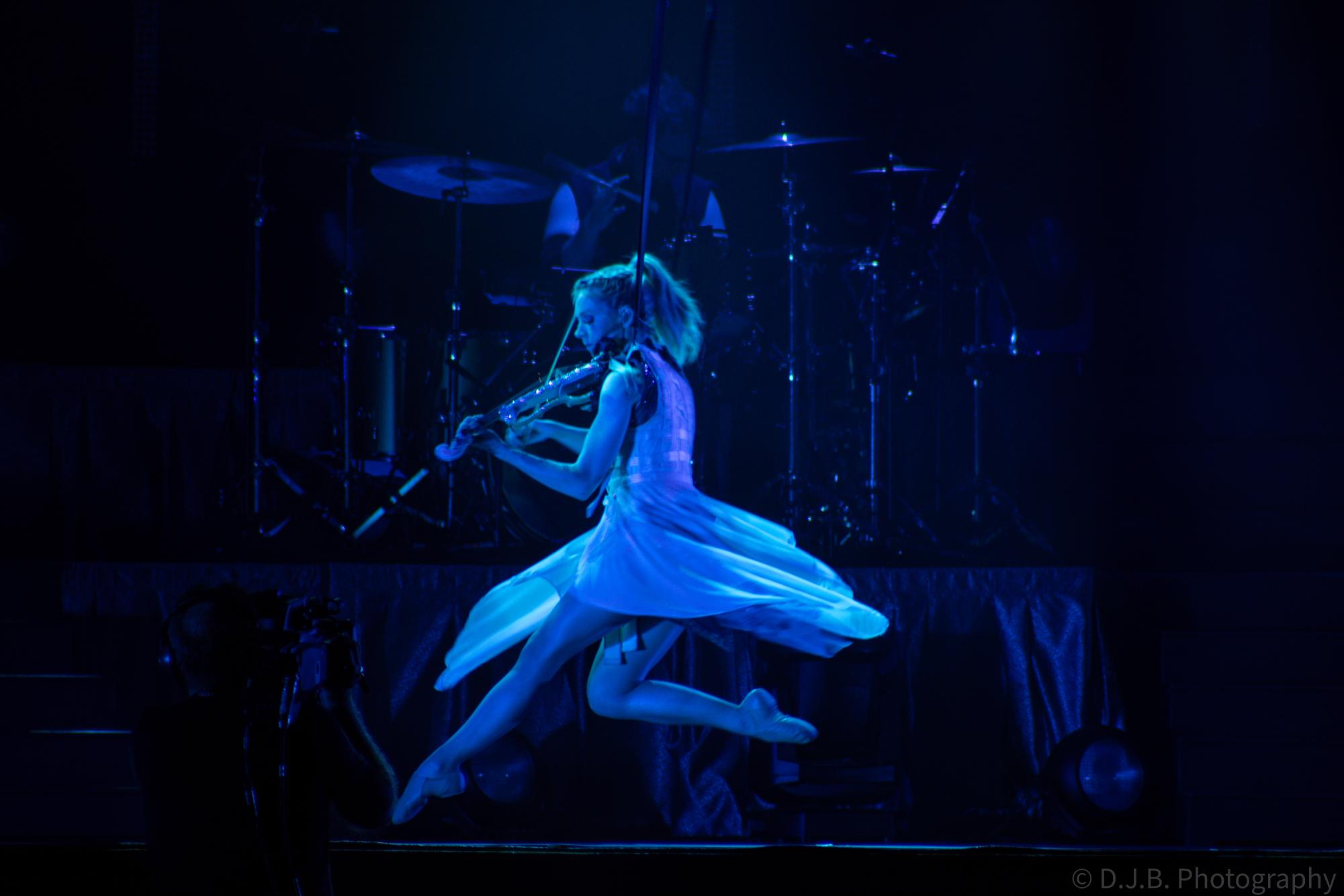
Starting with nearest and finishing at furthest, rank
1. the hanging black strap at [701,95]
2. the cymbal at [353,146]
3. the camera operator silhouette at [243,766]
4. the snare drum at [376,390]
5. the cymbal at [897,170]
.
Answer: the camera operator silhouette at [243,766] → the hanging black strap at [701,95] → the cymbal at [353,146] → the snare drum at [376,390] → the cymbal at [897,170]

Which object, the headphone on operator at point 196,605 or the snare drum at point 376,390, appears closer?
the headphone on operator at point 196,605

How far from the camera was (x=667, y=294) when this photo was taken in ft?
15.6

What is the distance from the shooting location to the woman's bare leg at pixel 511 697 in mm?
4480

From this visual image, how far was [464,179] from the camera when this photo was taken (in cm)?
616

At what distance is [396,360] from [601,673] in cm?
227

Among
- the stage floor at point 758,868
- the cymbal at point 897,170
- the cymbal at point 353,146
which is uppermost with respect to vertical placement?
the cymbal at point 353,146

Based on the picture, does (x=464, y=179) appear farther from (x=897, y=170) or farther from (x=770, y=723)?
Answer: (x=770, y=723)

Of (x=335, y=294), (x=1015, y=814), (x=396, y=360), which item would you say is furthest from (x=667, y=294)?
(x=335, y=294)

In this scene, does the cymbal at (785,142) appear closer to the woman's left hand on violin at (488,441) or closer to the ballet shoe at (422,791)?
the woman's left hand on violin at (488,441)

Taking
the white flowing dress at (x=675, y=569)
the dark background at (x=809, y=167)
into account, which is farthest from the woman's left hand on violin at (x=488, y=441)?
the dark background at (x=809, y=167)

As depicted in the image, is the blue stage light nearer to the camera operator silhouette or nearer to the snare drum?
the camera operator silhouette

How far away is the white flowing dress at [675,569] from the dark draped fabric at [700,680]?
51cm

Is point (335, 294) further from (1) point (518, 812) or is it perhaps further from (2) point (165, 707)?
(2) point (165, 707)

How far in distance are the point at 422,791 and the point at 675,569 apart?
52.5 inches
